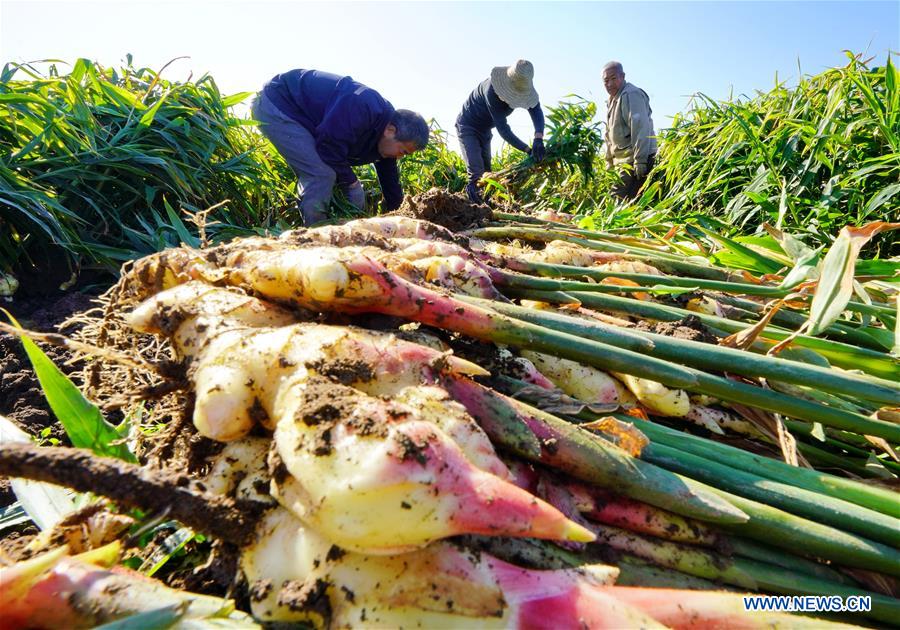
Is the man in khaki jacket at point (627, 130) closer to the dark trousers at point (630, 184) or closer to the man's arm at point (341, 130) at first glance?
the dark trousers at point (630, 184)

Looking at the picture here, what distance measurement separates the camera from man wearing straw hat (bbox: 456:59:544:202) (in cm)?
574

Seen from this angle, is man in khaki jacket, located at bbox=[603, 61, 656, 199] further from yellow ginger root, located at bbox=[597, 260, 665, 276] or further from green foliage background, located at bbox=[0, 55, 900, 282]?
yellow ginger root, located at bbox=[597, 260, 665, 276]

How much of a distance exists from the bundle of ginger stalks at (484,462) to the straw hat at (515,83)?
16.7ft

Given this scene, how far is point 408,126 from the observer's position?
4008mm

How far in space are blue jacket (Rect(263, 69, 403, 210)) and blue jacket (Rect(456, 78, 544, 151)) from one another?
2143 mm

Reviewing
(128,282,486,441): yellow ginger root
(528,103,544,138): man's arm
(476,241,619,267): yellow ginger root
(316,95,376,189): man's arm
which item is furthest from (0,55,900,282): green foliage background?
(528,103,544,138): man's arm

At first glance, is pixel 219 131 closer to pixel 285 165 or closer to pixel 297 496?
pixel 285 165

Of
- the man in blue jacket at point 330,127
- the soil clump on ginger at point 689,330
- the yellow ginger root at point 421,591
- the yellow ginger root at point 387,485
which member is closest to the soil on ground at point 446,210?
the soil clump on ginger at point 689,330

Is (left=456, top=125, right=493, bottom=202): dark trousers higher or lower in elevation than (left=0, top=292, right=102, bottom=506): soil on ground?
higher

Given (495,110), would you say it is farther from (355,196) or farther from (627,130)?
(355,196)

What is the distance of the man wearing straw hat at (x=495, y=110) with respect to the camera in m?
5.74

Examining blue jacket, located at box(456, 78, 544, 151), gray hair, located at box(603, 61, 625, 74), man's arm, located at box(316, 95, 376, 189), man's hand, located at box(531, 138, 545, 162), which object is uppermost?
gray hair, located at box(603, 61, 625, 74)

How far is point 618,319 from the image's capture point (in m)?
1.50

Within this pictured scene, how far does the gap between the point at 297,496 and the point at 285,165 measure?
3.89 metres
